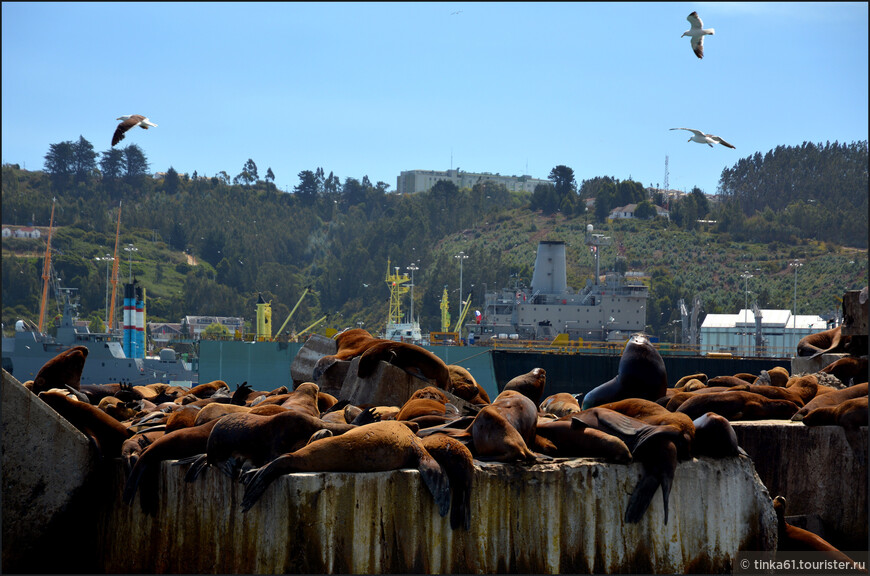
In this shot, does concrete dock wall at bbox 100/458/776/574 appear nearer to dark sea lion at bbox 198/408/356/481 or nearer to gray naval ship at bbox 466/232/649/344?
dark sea lion at bbox 198/408/356/481

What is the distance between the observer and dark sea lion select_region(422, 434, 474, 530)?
623 cm

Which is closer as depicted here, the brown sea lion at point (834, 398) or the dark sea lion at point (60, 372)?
the brown sea lion at point (834, 398)

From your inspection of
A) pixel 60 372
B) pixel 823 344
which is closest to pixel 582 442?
pixel 60 372

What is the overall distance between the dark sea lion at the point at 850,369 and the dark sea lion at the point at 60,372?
8.63m

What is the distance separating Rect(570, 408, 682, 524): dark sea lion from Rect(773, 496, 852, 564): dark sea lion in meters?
1.23

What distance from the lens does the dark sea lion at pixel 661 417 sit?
696 centimetres

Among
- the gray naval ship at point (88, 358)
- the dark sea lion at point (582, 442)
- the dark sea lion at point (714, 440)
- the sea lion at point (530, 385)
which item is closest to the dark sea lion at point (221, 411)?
the dark sea lion at point (582, 442)

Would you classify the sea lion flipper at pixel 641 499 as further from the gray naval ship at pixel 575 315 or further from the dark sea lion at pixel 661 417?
the gray naval ship at pixel 575 315

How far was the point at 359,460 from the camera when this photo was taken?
20.3ft

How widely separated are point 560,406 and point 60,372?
5443 mm

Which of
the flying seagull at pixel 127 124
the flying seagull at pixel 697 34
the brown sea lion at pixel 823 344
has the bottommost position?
the brown sea lion at pixel 823 344

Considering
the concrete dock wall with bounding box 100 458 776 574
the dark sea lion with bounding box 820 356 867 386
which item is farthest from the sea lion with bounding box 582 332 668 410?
the concrete dock wall with bounding box 100 458 776 574

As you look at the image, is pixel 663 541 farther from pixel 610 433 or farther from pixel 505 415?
pixel 505 415

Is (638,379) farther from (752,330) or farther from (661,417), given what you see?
(752,330)
